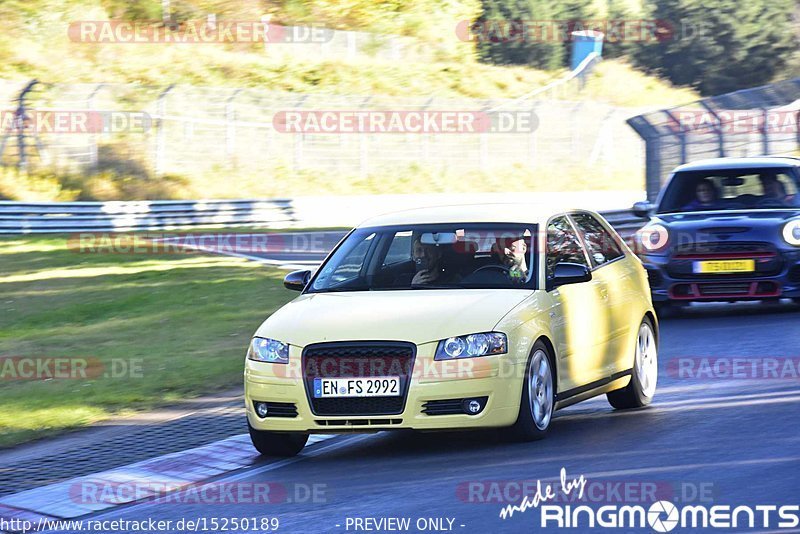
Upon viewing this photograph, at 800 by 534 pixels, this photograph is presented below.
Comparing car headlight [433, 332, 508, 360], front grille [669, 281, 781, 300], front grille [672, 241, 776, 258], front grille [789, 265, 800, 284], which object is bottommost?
front grille [669, 281, 781, 300]

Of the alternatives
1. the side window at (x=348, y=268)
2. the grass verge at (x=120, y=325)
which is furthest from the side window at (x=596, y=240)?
the grass verge at (x=120, y=325)

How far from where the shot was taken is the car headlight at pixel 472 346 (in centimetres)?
830

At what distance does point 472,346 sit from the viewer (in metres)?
8.34

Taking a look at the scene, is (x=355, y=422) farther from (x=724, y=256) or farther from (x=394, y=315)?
(x=724, y=256)

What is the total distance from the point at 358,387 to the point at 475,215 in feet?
6.07

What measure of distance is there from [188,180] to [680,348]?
3022cm

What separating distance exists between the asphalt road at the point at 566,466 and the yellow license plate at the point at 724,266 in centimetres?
415

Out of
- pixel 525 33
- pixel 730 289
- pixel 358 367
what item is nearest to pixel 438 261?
pixel 358 367

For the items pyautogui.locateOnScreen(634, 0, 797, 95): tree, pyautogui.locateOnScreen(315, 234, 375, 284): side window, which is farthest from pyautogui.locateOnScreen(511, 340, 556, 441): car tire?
pyautogui.locateOnScreen(634, 0, 797, 95): tree

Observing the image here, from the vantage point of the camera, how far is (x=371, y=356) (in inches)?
328

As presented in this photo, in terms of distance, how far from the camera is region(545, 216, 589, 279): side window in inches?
372

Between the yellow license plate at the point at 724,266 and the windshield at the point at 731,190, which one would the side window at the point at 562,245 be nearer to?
the yellow license plate at the point at 724,266

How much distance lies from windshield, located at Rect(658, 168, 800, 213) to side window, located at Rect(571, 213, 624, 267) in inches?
215

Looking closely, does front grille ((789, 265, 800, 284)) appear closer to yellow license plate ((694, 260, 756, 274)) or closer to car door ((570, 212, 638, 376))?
yellow license plate ((694, 260, 756, 274))
